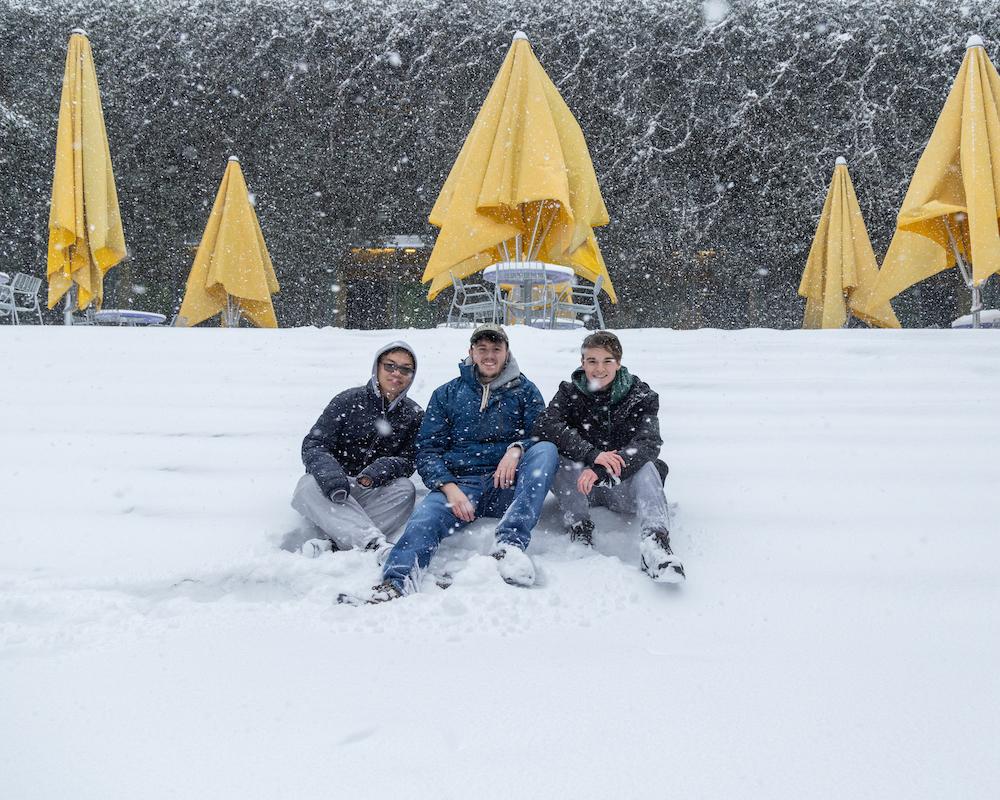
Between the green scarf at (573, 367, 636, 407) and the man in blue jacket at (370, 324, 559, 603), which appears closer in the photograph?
the man in blue jacket at (370, 324, 559, 603)

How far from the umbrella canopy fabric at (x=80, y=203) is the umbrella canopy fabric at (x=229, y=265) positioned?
86 cm

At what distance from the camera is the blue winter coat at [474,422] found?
9.15 ft

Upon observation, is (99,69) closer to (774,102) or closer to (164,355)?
(164,355)

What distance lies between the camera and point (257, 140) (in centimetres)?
988

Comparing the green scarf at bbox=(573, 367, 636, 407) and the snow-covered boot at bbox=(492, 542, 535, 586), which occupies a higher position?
the green scarf at bbox=(573, 367, 636, 407)

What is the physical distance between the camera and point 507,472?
2605mm

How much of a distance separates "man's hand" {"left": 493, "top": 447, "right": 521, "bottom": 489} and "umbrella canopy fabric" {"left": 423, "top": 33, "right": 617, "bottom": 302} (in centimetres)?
273

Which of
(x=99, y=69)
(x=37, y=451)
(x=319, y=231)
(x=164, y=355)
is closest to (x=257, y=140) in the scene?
(x=319, y=231)

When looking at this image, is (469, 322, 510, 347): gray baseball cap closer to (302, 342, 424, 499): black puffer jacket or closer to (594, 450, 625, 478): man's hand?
(302, 342, 424, 499): black puffer jacket

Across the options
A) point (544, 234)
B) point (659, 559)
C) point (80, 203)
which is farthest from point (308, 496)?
point (80, 203)

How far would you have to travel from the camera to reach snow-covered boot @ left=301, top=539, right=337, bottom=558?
246cm

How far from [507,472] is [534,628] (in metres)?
0.72

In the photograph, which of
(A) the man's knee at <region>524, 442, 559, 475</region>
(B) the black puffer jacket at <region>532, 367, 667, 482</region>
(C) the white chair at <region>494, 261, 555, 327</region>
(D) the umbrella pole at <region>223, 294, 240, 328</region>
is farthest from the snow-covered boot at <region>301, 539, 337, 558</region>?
(D) the umbrella pole at <region>223, 294, 240, 328</region>

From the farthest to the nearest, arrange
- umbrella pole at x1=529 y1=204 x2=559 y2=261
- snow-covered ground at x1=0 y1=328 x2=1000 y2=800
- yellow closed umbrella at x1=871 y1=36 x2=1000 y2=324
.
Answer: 1. umbrella pole at x1=529 y1=204 x2=559 y2=261
2. yellow closed umbrella at x1=871 y1=36 x2=1000 y2=324
3. snow-covered ground at x1=0 y1=328 x2=1000 y2=800
